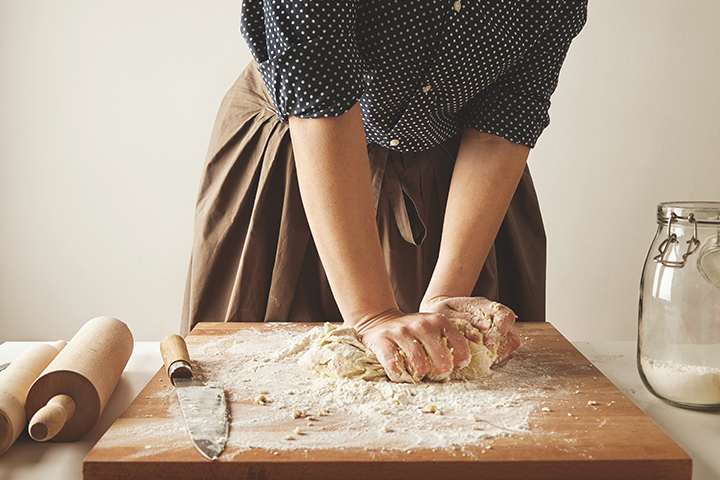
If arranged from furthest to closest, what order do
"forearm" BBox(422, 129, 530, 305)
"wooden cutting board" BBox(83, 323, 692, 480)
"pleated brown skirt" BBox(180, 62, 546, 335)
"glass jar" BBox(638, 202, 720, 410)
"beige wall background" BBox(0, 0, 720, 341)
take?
"beige wall background" BBox(0, 0, 720, 341) → "pleated brown skirt" BBox(180, 62, 546, 335) → "forearm" BBox(422, 129, 530, 305) → "glass jar" BBox(638, 202, 720, 410) → "wooden cutting board" BBox(83, 323, 692, 480)

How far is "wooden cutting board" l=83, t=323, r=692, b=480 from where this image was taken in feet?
1.47

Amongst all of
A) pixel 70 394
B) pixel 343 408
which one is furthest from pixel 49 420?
pixel 343 408

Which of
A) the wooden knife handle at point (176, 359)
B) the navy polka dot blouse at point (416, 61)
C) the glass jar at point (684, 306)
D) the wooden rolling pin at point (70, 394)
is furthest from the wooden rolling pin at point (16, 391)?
the glass jar at point (684, 306)

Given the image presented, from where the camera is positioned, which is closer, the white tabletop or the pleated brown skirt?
the white tabletop

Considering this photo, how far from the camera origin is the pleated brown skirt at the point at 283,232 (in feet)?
3.10

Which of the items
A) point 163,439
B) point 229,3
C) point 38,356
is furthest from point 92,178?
point 163,439

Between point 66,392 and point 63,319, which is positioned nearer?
point 66,392

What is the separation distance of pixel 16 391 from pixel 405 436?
35 cm

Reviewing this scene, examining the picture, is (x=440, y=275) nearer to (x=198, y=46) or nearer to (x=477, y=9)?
(x=477, y=9)

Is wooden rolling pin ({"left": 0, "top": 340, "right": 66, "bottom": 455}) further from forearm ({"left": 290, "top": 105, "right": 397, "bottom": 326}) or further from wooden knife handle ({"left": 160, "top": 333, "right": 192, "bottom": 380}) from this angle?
forearm ({"left": 290, "top": 105, "right": 397, "bottom": 326})

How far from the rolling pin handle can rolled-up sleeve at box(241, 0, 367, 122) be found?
0.38 m

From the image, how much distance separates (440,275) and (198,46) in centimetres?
166

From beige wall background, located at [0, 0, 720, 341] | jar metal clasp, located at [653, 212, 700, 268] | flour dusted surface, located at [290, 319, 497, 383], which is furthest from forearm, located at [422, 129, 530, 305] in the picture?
beige wall background, located at [0, 0, 720, 341]

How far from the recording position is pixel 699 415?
0.61 meters
